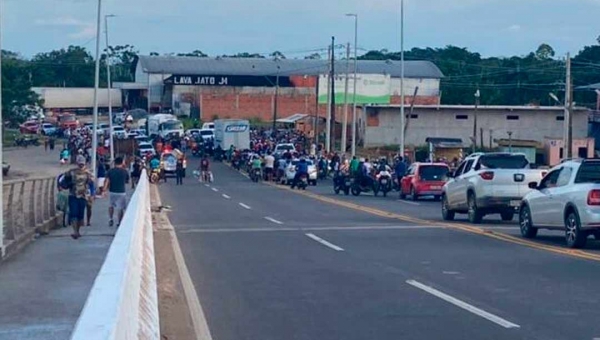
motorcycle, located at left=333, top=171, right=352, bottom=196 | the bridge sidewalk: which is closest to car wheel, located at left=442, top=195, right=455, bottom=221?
the bridge sidewalk

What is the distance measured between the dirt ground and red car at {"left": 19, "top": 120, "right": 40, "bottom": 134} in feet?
→ 297

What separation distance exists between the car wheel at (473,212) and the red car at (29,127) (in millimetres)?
84702

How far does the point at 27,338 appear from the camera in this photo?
41.4 ft

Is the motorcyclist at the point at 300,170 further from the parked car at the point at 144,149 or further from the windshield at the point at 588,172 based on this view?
the windshield at the point at 588,172

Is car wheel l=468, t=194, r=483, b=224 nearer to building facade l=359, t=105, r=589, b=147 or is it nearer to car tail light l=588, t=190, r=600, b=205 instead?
car tail light l=588, t=190, r=600, b=205

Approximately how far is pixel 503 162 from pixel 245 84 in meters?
105

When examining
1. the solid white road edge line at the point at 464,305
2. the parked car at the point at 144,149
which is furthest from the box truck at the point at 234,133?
the solid white road edge line at the point at 464,305

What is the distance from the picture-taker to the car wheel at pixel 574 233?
66.1 feet

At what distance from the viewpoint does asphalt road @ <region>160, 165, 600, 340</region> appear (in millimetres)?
11781

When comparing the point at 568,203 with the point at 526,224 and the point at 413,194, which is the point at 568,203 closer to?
the point at 526,224

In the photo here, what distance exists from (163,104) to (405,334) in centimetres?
12514

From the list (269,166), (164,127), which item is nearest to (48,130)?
(164,127)

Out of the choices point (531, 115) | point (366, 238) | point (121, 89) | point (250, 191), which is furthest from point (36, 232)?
point (121, 89)

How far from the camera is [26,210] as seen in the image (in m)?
29.2
